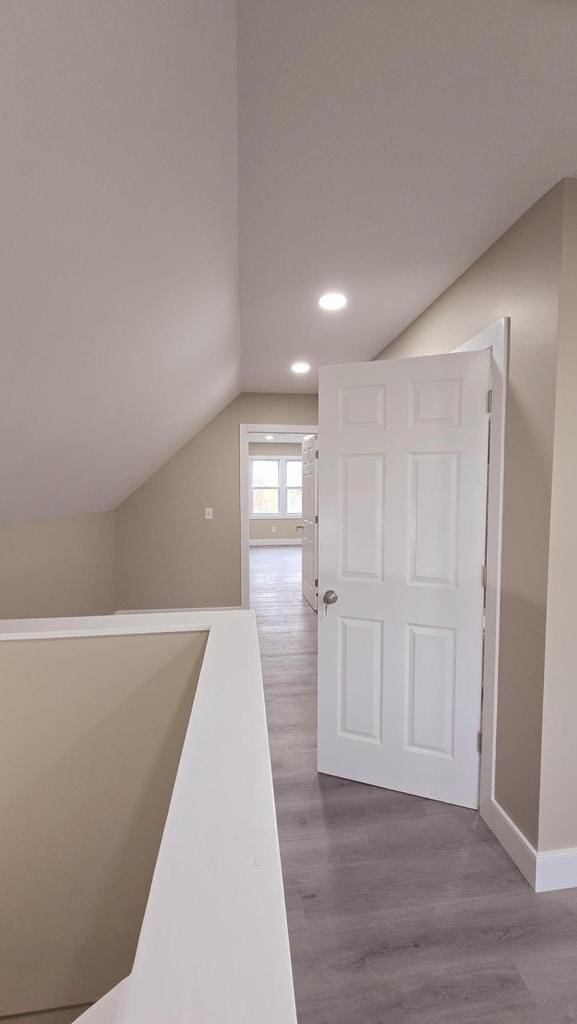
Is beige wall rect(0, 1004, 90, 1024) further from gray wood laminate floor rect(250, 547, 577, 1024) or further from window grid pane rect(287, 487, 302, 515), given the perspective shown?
window grid pane rect(287, 487, 302, 515)

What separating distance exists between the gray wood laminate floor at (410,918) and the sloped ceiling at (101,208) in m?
1.84

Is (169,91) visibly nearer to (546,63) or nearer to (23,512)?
(546,63)

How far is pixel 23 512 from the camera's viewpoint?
2.20 metres

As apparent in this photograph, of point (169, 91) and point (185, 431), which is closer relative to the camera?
point (169, 91)

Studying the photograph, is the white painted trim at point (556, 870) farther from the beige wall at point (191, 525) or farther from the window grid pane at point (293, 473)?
the window grid pane at point (293, 473)

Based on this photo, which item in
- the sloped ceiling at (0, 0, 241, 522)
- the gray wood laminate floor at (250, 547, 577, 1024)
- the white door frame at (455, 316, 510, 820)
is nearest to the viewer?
the sloped ceiling at (0, 0, 241, 522)

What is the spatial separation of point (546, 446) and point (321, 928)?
174 centimetres

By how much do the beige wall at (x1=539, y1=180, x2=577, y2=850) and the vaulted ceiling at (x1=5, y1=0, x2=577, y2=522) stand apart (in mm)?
398

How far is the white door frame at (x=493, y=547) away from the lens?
181 centimetres

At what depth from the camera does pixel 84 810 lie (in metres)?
1.57

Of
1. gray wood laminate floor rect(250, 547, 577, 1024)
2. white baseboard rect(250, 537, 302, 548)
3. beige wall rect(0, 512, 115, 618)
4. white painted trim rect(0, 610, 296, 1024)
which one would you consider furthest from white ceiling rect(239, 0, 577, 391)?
white baseboard rect(250, 537, 302, 548)

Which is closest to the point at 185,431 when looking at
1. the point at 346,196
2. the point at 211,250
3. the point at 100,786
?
the point at 211,250

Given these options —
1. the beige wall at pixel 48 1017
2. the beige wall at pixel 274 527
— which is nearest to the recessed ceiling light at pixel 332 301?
the beige wall at pixel 48 1017

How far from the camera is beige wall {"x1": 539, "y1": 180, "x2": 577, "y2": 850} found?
59.4 inches
